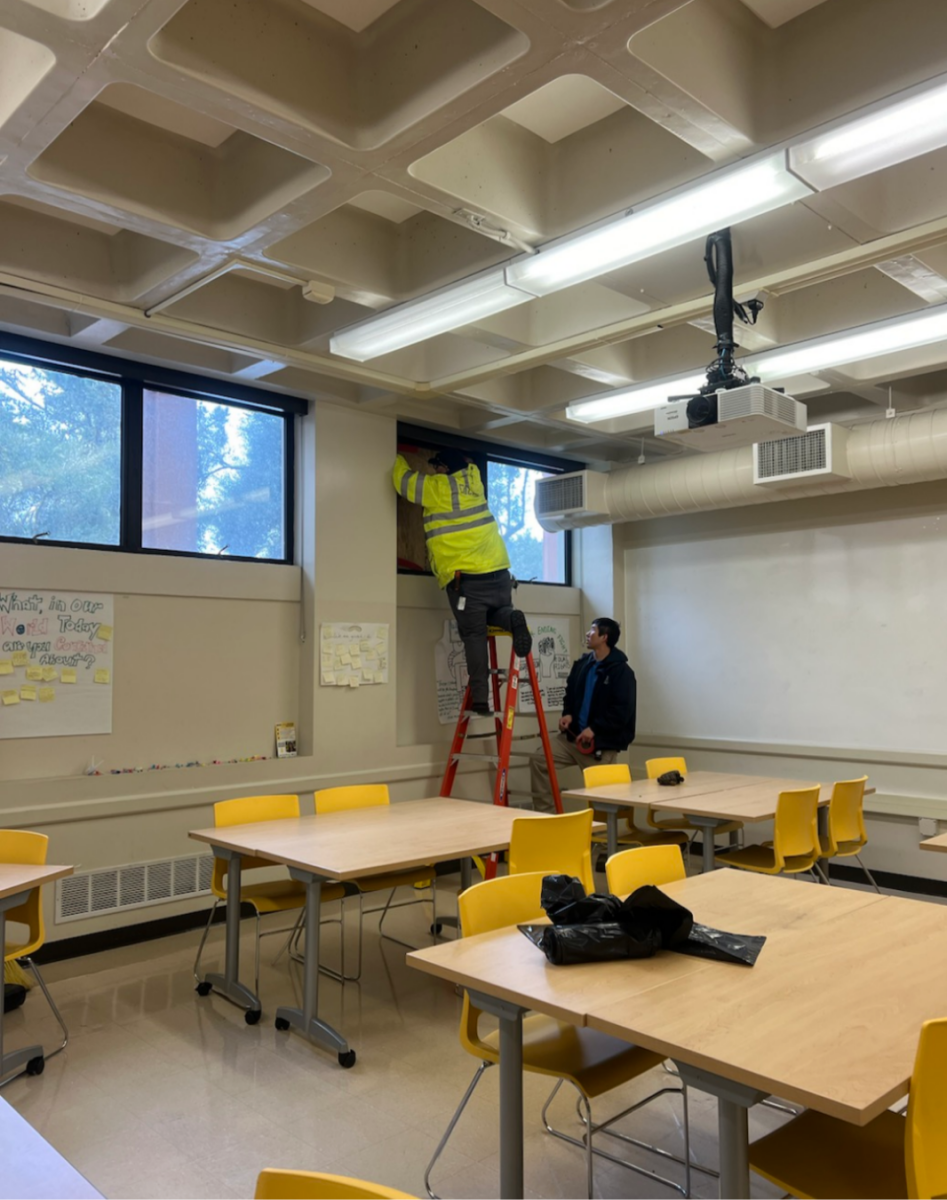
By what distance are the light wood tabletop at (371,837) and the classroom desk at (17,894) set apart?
675mm

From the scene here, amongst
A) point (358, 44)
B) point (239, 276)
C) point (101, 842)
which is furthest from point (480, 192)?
point (101, 842)

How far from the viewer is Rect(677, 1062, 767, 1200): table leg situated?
1684mm

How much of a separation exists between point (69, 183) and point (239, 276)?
1.38 m

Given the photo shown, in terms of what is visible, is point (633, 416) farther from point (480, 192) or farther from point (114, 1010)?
point (114, 1010)

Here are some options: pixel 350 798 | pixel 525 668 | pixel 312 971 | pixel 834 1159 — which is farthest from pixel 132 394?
pixel 834 1159

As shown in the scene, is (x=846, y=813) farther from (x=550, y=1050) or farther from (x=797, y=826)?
(x=550, y=1050)

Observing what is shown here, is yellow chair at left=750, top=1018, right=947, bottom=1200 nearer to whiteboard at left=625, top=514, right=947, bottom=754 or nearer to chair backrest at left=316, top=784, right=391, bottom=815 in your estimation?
chair backrest at left=316, top=784, right=391, bottom=815

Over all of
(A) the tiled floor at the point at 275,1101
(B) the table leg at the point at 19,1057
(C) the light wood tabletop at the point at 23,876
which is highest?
(C) the light wood tabletop at the point at 23,876

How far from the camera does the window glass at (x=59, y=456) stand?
14.7ft

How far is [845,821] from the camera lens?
193 inches

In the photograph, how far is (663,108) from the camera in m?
2.64

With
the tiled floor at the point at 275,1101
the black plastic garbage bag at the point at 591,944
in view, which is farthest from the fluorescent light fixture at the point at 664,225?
the tiled floor at the point at 275,1101

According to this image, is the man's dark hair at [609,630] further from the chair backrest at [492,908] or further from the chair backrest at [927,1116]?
the chair backrest at [927,1116]

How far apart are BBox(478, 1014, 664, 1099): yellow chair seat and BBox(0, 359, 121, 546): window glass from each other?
3.48 metres
